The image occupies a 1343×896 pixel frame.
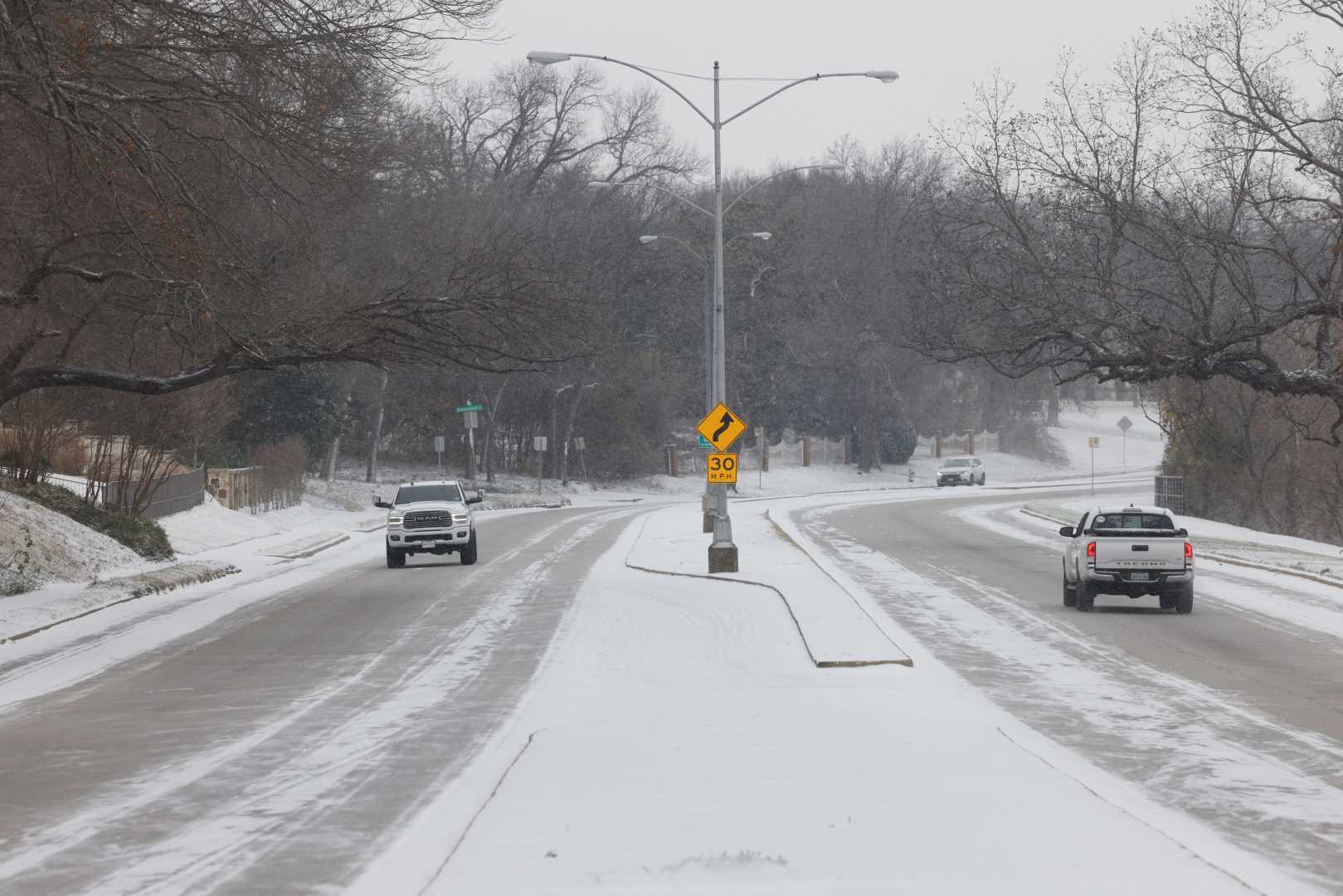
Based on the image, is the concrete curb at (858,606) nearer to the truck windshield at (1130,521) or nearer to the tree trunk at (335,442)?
the truck windshield at (1130,521)

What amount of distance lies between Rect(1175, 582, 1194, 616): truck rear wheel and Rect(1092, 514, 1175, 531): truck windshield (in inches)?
38.3

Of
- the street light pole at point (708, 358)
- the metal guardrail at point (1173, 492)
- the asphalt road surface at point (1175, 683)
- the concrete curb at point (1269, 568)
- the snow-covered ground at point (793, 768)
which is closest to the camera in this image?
the snow-covered ground at point (793, 768)

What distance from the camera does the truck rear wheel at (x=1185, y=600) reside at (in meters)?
22.8

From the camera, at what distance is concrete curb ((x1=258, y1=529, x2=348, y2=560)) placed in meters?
36.7

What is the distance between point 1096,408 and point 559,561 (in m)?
118

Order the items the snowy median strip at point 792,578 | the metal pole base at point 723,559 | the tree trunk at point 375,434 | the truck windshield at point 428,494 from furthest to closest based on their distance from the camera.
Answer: the tree trunk at point 375,434, the truck windshield at point 428,494, the metal pole base at point 723,559, the snowy median strip at point 792,578

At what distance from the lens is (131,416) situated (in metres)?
36.5

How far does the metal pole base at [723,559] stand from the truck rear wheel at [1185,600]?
797 centimetres

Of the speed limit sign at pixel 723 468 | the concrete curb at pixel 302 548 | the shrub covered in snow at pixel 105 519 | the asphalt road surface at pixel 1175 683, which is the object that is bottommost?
the asphalt road surface at pixel 1175 683

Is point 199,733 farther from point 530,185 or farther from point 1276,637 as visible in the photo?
point 530,185

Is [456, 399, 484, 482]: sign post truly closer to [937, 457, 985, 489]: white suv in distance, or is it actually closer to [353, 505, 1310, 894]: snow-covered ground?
[937, 457, 985, 489]: white suv in distance

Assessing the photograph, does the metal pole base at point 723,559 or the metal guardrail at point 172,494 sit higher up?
the metal guardrail at point 172,494

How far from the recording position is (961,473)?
8631cm

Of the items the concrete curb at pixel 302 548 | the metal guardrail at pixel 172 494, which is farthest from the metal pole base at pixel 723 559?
the metal guardrail at pixel 172 494
